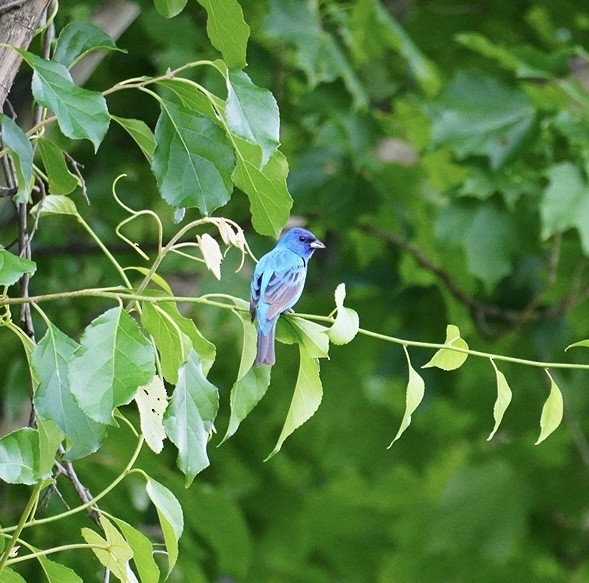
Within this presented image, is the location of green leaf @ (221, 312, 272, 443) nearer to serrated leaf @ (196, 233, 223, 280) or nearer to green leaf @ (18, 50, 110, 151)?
serrated leaf @ (196, 233, 223, 280)

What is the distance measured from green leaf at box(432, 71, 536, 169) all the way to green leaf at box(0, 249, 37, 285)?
2967 mm

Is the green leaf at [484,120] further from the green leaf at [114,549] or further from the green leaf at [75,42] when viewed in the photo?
the green leaf at [114,549]

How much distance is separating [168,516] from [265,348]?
0.91ft

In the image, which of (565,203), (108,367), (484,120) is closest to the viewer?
(108,367)

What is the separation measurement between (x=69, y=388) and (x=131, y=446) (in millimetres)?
2355

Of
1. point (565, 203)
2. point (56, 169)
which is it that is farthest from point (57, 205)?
point (565, 203)

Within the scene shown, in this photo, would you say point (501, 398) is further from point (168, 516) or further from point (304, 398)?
point (168, 516)

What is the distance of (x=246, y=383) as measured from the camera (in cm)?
175

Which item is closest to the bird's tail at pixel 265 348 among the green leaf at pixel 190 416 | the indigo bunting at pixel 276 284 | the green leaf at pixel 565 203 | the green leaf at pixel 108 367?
the indigo bunting at pixel 276 284

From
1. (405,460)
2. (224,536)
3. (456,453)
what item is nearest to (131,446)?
(224,536)

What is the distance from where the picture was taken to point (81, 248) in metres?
4.52

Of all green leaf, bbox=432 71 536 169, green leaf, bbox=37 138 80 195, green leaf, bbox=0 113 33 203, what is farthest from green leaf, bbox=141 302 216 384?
green leaf, bbox=432 71 536 169

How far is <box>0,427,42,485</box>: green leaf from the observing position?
5.44 ft

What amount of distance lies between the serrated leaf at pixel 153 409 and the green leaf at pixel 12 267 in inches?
9.3
